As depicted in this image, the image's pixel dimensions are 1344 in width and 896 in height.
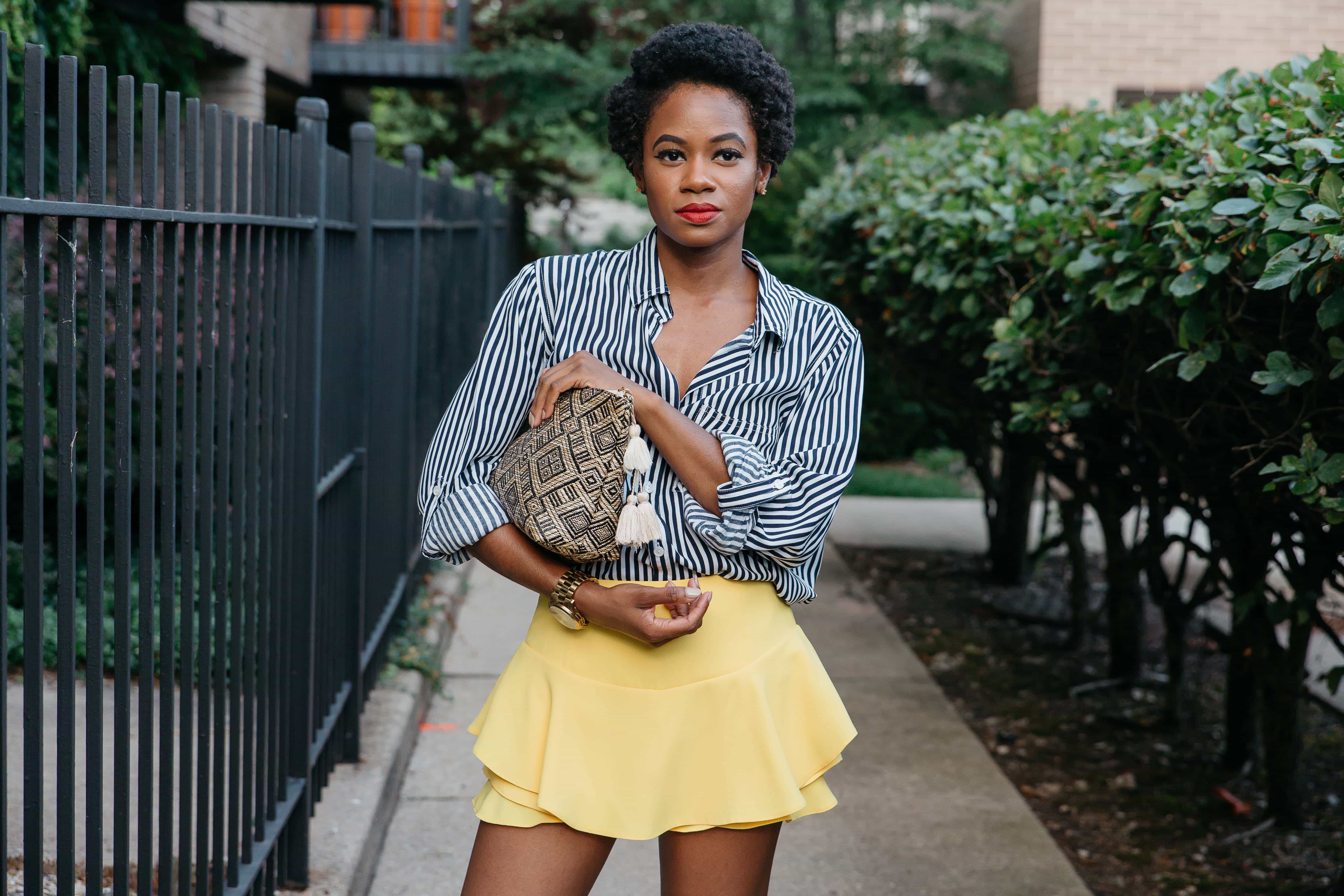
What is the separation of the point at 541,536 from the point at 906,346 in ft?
13.6

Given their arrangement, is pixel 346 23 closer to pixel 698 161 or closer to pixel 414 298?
pixel 414 298

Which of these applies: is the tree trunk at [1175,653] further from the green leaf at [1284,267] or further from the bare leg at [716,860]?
the bare leg at [716,860]

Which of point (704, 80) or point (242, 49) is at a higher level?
point (242, 49)

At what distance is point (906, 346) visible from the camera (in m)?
5.86

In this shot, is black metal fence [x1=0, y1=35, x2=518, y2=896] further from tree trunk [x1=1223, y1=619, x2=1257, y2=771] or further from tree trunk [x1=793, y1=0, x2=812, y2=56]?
tree trunk [x1=793, y1=0, x2=812, y2=56]

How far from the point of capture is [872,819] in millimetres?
4090

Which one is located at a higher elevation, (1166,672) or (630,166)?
(630,166)

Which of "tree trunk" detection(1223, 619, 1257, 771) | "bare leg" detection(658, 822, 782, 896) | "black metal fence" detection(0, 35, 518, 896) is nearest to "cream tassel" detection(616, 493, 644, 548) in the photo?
"bare leg" detection(658, 822, 782, 896)

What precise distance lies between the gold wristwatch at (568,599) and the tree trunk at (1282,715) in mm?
2471

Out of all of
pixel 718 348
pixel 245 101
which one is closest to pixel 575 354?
pixel 718 348

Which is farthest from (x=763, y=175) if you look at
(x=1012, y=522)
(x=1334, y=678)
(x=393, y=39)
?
(x=393, y=39)

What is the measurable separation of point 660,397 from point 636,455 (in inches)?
5.4

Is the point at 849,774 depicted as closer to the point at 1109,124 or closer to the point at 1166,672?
the point at 1166,672

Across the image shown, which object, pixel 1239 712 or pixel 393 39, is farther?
pixel 393 39
